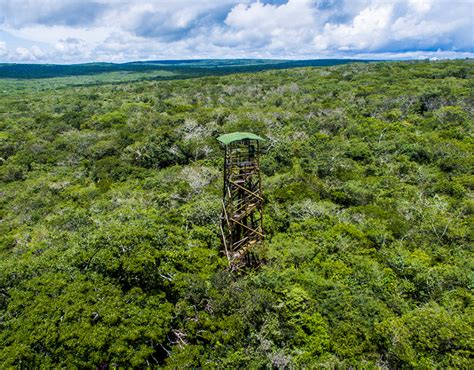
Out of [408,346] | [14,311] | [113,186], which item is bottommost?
[113,186]

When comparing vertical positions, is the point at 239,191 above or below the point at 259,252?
above

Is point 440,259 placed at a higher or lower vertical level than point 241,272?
lower

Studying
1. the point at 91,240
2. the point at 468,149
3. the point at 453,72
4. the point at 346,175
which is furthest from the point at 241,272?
the point at 453,72

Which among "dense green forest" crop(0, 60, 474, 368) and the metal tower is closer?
"dense green forest" crop(0, 60, 474, 368)

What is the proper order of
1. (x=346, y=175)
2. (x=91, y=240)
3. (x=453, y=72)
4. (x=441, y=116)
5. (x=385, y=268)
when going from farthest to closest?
(x=453, y=72), (x=441, y=116), (x=346, y=175), (x=385, y=268), (x=91, y=240)

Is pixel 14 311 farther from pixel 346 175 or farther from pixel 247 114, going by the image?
pixel 247 114

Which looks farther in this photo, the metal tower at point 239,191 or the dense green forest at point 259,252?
the metal tower at point 239,191

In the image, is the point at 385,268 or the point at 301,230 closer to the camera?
the point at 385,268

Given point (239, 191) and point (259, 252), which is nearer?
point (239, 191)
